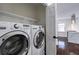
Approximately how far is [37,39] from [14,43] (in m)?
0.29

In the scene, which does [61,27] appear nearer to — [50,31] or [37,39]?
[50,31]

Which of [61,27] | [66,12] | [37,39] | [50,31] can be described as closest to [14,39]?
[37,39]

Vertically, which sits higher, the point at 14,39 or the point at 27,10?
the point at 27,10

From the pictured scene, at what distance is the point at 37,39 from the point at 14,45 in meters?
0.29

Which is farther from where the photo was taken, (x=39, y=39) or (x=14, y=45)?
(x=39, y=39)

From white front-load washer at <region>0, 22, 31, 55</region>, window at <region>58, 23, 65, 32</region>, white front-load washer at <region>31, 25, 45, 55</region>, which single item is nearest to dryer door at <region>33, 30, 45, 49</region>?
white front-load washer at <region>31, 25, 45, 55</region>

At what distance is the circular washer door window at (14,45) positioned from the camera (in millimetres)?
1105

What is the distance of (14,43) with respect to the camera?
1.20 meters

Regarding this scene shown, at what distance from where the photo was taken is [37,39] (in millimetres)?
1307

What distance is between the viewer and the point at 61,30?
1.29m

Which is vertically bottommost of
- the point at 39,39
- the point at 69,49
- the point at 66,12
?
the point at 69,49

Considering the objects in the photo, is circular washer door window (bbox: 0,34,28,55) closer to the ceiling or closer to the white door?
the white door

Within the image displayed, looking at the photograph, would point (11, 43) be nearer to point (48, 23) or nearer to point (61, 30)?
point (48, 23)

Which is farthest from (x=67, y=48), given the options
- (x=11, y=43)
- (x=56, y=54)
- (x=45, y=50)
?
(x=11, y=43)
